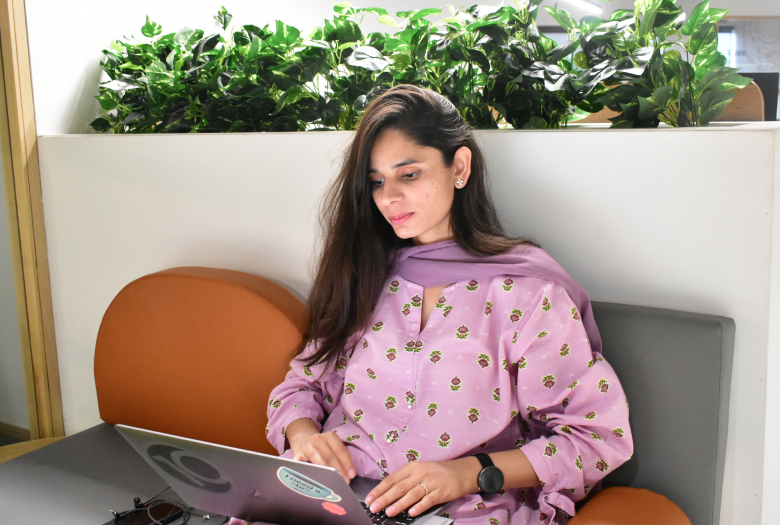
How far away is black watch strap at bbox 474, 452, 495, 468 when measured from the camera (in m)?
1.19

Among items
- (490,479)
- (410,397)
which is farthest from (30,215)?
(490,479)

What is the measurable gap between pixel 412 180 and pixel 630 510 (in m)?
0.76

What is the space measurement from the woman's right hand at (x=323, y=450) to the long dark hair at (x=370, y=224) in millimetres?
181

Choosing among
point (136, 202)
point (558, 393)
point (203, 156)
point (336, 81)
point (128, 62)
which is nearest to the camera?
point (558, 393)

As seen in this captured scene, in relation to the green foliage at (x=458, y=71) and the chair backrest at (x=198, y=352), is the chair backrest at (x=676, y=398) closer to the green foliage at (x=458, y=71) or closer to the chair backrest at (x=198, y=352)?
the green foliage at (x=458, y=71)

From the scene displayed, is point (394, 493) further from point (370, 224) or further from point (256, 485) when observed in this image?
point (370, 224)

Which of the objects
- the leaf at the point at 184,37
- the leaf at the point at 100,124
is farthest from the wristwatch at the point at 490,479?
the leaf at the point at 100,124

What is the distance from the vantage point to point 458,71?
5.34ft

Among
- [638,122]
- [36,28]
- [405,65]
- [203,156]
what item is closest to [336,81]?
[405,65]

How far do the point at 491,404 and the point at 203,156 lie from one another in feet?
3.92

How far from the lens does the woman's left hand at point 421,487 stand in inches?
44.4

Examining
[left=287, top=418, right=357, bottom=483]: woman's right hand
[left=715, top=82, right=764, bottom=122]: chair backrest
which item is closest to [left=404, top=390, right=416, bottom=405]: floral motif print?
[left=287, top=418, right=357, bottom=483]: woman's right hand

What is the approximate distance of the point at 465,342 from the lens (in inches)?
50.8

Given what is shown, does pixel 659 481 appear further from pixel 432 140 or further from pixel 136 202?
pixel 136 202
